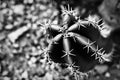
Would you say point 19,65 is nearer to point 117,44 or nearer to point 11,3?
point 11,3

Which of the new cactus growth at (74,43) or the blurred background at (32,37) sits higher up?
the blurred background at (32,37)

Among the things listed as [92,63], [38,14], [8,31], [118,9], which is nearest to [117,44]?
[118,9]

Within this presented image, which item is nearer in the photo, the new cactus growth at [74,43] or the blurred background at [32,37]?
the new cactus growth at [74,43]

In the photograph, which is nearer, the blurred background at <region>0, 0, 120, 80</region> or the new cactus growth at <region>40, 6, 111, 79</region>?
the new cactus growth at <region>40, 6, 111, 79</region>

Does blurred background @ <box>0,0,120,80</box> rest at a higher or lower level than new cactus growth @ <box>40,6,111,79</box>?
higher
